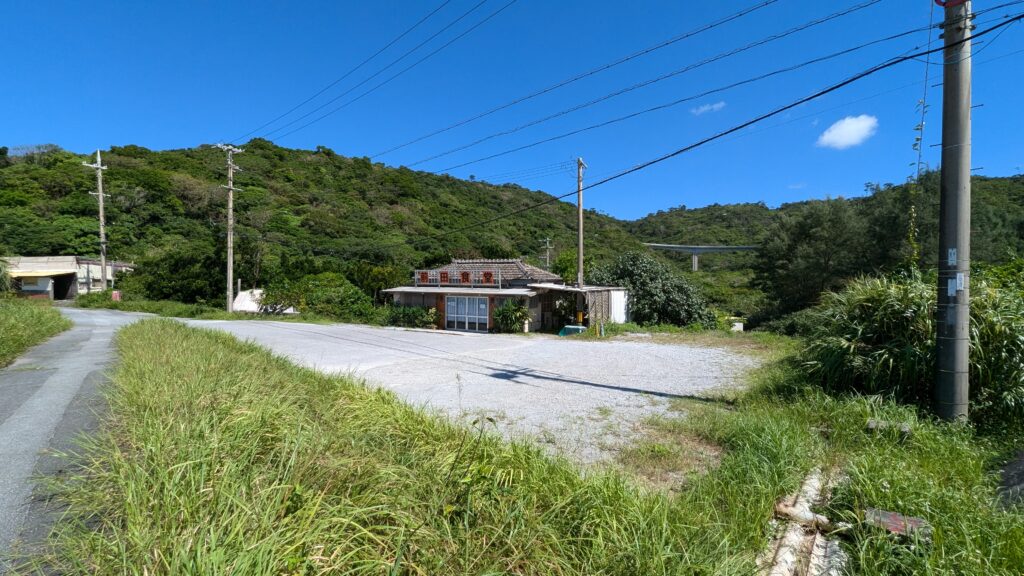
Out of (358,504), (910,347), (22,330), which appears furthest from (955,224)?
(22,330)

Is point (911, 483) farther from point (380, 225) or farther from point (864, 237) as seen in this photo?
point (380, 225)

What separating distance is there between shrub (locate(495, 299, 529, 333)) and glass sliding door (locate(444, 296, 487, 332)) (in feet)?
3.76

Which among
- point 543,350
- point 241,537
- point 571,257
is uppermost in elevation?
point 571,257

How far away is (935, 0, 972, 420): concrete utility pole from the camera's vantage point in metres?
4.61

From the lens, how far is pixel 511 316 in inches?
720

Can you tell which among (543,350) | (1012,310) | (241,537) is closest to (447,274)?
(543,350)

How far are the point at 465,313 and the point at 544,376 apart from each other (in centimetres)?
1179

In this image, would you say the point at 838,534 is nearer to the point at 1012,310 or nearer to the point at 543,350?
the point at 1012,310

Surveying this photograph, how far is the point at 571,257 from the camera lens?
30.8 metres

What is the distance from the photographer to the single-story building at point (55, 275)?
3131 centimetres

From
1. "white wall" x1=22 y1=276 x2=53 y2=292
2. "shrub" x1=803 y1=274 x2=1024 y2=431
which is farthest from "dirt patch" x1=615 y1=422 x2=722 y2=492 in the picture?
"white wall" x1=22 y1=276 x2=53 y2=292

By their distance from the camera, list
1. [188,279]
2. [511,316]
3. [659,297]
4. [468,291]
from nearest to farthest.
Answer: [511,316], [468,291], [659,297], [188,279]

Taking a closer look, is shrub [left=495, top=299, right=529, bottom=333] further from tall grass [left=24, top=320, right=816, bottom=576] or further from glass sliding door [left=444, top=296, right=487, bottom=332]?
tall grass [left=24, top=320, right=816, bottom=576]

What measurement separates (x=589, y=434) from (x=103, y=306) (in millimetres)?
36332
